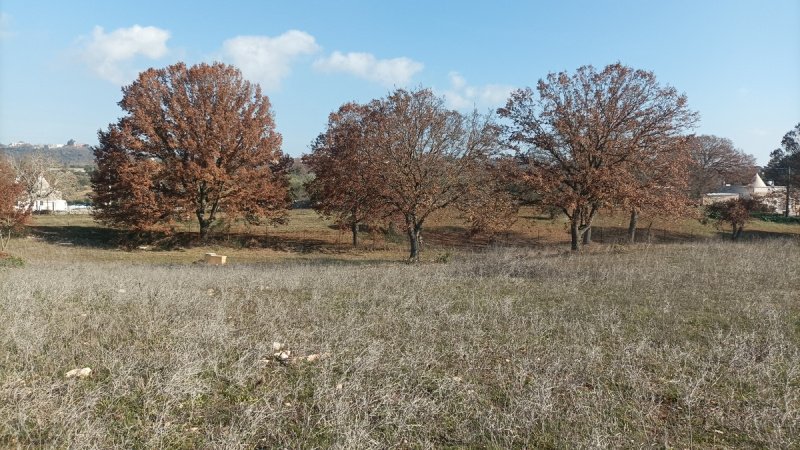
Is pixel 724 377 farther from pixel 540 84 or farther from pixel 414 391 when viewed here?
pixel 540 84

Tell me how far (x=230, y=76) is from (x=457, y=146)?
19.6 metres

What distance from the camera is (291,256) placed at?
3130 cm

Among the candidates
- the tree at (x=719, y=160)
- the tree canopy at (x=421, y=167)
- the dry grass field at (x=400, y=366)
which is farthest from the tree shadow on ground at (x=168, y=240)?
the tree at (x=719, y=160)

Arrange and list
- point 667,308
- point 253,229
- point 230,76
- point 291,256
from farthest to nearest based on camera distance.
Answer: point 253,229 < point 230,76 < point 291,256 < point 667,308

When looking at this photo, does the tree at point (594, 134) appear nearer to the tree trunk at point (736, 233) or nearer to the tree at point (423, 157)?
the tree at point (423, 157)

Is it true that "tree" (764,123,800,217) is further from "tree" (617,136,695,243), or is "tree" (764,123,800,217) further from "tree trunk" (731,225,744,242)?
"tree" (617,136,695,243)

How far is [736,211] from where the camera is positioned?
38.4 meters

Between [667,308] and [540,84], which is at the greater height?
[540,84]

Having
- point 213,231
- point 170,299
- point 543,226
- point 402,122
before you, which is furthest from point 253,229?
point 170,299

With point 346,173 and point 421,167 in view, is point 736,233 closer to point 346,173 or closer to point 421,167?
point 421,167

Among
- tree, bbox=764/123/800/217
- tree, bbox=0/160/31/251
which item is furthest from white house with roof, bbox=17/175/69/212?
tree, bbox=764/123/800/217

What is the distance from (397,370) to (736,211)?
1683 inches

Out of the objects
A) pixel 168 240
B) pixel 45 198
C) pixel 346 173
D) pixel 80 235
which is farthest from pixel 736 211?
pixel 45 198

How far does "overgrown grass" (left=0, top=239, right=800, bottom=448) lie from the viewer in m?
4.30
